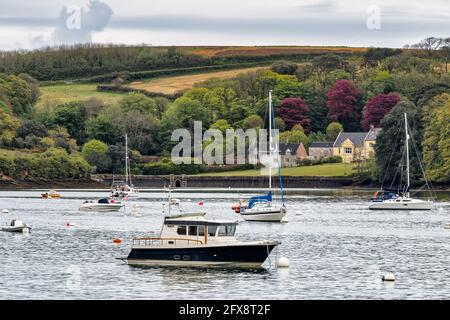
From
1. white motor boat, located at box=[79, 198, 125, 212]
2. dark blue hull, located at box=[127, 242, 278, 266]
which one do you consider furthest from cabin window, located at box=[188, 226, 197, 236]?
white motor boat, located at box=[79, 198, 125, 212]

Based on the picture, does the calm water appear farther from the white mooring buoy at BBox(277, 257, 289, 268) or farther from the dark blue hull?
the dark blue hull

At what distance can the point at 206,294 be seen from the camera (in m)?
56.1

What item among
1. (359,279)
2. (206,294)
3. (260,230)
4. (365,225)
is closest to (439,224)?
(365,225)

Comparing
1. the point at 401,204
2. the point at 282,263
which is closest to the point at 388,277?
the point at 282,263

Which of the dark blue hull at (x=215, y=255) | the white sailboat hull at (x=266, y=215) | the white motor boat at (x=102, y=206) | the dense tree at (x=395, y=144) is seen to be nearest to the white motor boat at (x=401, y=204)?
the white sailboat hull at (x=266, y=215)

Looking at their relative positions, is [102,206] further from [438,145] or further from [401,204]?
[438,145]

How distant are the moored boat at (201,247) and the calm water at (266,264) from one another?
2.41 feet

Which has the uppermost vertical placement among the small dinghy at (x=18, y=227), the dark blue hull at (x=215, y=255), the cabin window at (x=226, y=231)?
the cabin window at (x=226, y=231)

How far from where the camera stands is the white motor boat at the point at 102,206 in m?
123

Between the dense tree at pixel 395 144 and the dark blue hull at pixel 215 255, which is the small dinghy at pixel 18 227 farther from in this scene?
the dense tree at pixel 395 144

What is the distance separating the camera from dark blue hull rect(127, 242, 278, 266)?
63.5 meters

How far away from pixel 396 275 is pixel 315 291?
26.4 feet

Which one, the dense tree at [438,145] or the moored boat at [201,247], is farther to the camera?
the dense tree at [438,145]
